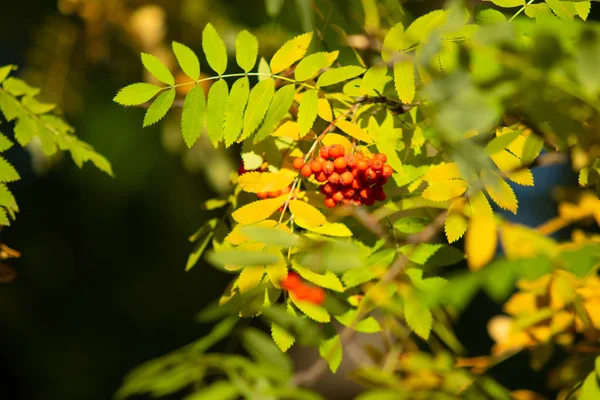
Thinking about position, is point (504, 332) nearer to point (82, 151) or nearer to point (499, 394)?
point (499, 394)

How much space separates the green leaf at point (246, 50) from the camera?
90 cm

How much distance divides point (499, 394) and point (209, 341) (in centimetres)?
45

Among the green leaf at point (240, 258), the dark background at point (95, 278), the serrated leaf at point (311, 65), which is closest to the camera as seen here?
the green leaf at point (240, 258)

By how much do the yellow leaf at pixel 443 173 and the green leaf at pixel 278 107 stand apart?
226 mm

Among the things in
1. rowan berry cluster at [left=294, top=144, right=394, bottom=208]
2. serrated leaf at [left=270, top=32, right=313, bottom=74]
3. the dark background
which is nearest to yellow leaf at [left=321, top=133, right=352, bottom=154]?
rowan berry cluster at [left=294, top=144, right=394, bottom=208]

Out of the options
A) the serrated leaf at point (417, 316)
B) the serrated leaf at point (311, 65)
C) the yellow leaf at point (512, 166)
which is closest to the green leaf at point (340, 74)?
the serrated leaf at point (311, 65)

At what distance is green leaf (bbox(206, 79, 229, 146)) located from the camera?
2.82 feet

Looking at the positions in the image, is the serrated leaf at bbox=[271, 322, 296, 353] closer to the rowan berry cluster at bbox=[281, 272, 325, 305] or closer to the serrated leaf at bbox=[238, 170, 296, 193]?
the rowan berry cluster at bbox=[281, 272, 325, 305]

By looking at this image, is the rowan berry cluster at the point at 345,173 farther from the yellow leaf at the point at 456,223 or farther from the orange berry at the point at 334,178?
the yellow leaf at the point at 456,223

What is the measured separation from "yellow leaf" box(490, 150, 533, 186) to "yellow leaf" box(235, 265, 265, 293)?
364mm

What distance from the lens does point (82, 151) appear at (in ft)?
3.51

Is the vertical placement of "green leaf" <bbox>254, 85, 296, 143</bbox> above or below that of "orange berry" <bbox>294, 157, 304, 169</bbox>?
above

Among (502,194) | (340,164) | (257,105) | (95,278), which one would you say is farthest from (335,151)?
(95,278)

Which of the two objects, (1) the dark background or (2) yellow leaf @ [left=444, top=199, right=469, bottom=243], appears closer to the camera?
(2) yellow leaf @ [left=444, top=199, right=469, bottom=243]
